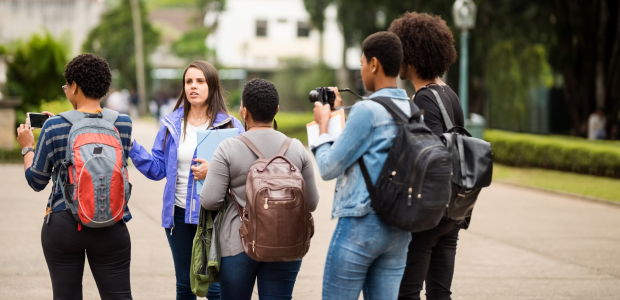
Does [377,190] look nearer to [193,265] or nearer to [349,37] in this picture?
[193,265]

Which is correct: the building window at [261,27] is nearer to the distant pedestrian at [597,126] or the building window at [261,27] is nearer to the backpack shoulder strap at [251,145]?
the distant pedestrian at [597,126]

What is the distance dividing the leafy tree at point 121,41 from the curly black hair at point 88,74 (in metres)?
46.8

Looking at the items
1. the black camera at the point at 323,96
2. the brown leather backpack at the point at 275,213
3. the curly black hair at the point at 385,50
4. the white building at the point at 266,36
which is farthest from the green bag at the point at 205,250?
the white building at the point at 266,36

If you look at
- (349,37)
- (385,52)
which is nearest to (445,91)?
(385,52)

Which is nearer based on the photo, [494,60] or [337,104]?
[337,104]

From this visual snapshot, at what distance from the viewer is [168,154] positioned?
4.32 metres

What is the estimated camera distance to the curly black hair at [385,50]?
3223 mm

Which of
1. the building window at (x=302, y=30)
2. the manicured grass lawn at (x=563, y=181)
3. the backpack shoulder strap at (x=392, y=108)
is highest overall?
the building window at (x=302, y=30)

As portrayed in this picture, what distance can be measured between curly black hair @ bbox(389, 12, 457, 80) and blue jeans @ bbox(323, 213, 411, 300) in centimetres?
106

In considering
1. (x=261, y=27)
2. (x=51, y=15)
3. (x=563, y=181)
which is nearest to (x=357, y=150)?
(x=563, y=181)

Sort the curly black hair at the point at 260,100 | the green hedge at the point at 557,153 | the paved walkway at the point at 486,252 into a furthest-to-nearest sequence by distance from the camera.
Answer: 1. the green hedge at the point at 557,153
2. the paved walkway at the point at 486,252
3. the curly black hair at the point at 260,100

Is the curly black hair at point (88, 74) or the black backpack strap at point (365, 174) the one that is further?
the curly black hair at point (88, 74)

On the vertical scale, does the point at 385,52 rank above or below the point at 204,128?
above

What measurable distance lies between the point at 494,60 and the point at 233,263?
20.5 metres
